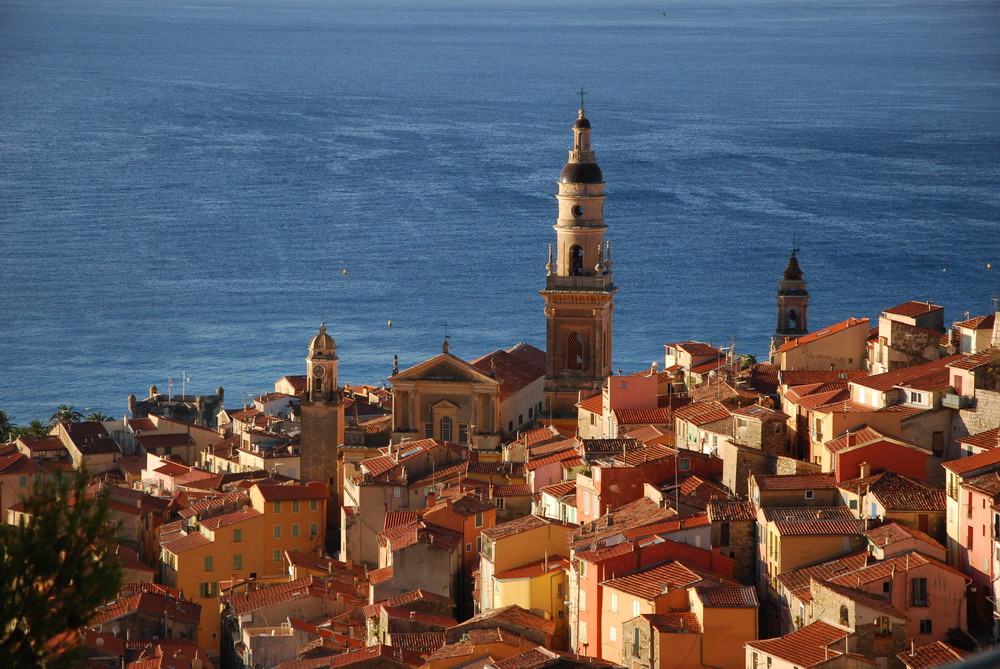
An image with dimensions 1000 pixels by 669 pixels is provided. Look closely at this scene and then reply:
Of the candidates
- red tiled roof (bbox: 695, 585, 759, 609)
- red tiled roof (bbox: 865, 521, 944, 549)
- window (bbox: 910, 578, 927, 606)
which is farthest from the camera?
red tiled roof (bbox: 865, 521, 944, 549)

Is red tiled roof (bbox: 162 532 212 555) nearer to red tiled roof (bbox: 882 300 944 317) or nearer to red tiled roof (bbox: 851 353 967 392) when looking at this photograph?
red tiled roof (bbox: 851 353 967 392)

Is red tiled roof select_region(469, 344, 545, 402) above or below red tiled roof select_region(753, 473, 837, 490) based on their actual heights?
below

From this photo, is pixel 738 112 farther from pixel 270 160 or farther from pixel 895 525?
pixel 895 525

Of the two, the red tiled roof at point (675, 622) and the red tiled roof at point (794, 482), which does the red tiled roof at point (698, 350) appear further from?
the red tiled roof at point (675, 622)

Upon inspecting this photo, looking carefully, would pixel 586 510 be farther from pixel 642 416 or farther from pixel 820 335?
pixel 820 335

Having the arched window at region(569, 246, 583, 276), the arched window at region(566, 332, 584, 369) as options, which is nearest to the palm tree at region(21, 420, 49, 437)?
the arched window at region(566, 332, 584, 369)

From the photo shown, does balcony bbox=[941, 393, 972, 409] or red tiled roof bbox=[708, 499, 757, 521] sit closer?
red tiled roof bbox=[708, 499, 757, 521]

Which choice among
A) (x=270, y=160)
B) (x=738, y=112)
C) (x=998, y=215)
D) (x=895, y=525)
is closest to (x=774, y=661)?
(x=895, y=525)
